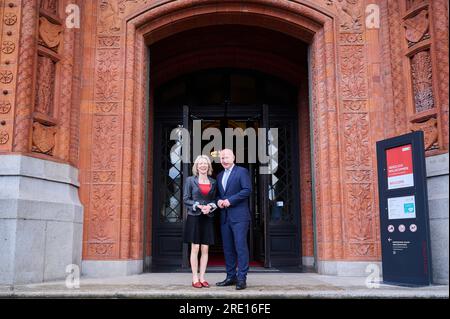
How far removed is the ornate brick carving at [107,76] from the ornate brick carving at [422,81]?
5.10 m

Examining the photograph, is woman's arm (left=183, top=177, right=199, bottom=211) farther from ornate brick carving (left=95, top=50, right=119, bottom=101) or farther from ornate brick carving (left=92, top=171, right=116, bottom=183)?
ornate brick carving (left=95, top=50, right=119, bottom=101)

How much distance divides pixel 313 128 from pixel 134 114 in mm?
3316

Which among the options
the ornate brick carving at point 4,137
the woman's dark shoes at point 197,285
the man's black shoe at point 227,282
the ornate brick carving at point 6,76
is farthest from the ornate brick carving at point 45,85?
the man's black shoe at point 227,282

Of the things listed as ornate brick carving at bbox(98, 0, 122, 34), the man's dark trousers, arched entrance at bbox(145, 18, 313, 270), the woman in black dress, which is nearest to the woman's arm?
the woman in black dress

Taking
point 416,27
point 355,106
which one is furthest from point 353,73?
point 416,27

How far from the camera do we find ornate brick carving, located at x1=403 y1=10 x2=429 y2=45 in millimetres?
7302

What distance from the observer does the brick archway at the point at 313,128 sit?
7.57m

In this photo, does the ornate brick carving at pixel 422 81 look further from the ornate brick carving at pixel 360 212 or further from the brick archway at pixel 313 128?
the ornate brick carving at pixel 360 212

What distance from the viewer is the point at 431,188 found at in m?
6.83

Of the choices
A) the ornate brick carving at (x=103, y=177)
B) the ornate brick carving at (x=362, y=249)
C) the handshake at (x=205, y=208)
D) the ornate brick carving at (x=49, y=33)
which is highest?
the ornate brick carving at (x=49, y=33)

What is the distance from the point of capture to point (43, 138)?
7082 millimetres

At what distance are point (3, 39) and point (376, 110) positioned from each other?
20.4 ft

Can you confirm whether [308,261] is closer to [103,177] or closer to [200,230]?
[200,230]
